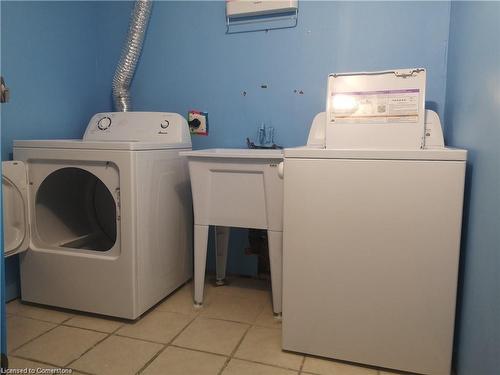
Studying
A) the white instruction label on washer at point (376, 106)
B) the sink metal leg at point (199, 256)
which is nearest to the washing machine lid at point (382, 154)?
the white instruction label on washer at point (376, 106)

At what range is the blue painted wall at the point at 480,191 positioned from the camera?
3.26 feet

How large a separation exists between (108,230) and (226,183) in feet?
2.80

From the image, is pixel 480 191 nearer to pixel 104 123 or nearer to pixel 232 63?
pixel 232 63

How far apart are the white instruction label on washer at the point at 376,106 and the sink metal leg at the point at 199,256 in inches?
30.1

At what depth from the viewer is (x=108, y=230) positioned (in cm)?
210

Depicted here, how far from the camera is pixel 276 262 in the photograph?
1654 mm

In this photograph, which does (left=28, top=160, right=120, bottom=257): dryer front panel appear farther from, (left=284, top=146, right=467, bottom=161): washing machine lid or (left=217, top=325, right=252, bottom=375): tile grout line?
(left=284, top=146, right=467, bottom=161): washing machine lid

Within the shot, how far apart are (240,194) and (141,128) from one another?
0.67 metres

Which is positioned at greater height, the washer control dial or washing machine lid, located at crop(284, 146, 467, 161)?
the washer control dial

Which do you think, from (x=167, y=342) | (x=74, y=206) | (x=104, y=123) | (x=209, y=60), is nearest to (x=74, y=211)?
(x=74, y=206)

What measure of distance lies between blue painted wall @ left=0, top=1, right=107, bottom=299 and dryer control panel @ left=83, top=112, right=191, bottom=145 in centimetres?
23

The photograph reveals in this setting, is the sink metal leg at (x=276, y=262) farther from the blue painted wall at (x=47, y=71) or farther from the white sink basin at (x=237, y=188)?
the blue painted wall at (x=47, y=71)

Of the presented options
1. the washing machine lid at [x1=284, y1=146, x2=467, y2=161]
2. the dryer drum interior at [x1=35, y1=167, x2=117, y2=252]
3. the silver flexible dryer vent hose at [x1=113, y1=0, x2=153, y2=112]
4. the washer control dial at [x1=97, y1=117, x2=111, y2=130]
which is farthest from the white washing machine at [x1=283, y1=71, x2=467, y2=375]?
the silver flexible dryer vent hose at [x1=113, y1=0, x2=153, y2=112]

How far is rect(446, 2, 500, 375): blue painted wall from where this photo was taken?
99 centimetres
